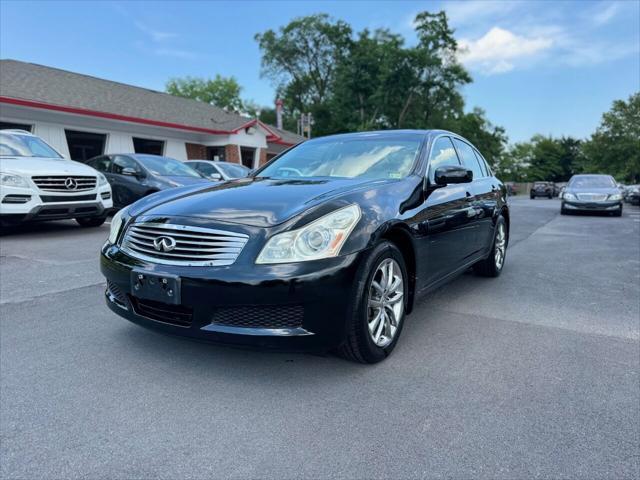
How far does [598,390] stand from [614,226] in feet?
35.6

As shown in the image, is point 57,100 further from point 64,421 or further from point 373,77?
point 373,77

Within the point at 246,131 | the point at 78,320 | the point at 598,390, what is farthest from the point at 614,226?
the point at 246,131

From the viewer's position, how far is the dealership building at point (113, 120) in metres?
14.6

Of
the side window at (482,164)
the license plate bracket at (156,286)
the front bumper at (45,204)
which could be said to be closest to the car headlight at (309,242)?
the license plate bracket at (156,286)

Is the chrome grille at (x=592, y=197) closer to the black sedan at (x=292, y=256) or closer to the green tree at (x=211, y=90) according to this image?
the black sedan at (x=292, y=256)

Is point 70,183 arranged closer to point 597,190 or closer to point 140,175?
point 140,175

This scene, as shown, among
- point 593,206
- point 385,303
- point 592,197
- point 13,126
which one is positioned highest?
point 13,126

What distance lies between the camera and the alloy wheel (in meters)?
2.73

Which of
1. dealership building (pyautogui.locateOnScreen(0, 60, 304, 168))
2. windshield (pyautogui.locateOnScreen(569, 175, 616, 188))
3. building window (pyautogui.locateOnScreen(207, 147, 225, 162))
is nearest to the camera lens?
dealership building (pyautogui.locateOnScreen(0, 60, 304, 168))

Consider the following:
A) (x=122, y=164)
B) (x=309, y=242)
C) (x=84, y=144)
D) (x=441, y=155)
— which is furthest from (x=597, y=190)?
(x=84, y=144)

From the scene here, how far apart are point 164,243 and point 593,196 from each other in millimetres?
15483

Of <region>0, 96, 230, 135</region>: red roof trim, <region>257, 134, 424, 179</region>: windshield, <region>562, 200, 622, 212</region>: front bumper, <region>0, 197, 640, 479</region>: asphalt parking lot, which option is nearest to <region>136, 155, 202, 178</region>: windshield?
<region>0, 197, 640, 479</region>: asphalt parking lot

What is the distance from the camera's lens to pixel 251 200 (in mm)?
2842

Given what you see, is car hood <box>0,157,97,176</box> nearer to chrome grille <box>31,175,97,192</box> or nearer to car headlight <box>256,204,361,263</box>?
chrome grille <box>31,175,97,192</box>
